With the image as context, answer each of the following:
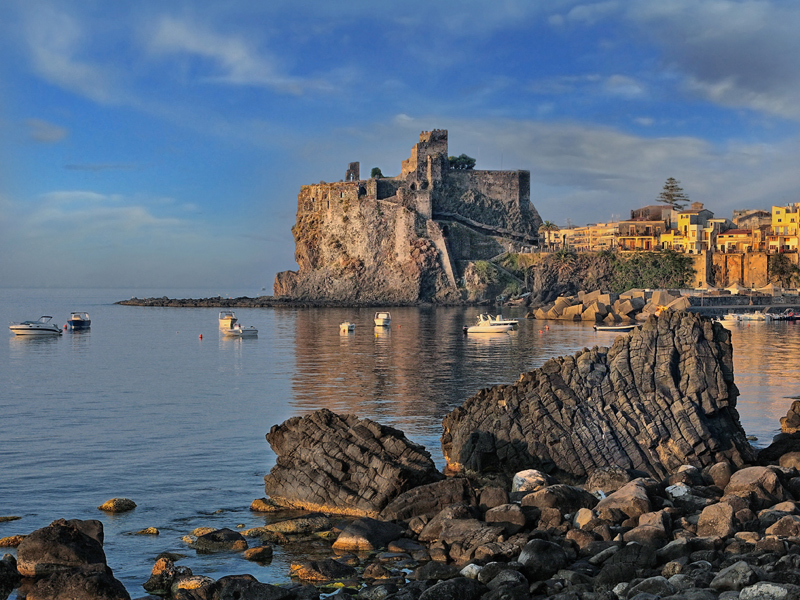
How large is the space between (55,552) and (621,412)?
12006mm

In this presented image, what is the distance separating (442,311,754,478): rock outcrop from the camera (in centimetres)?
1839

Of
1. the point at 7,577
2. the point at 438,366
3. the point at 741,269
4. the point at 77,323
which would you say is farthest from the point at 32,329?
the point at 741,269

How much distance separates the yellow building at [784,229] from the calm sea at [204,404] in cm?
5891

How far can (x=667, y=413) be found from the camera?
62.7 feet

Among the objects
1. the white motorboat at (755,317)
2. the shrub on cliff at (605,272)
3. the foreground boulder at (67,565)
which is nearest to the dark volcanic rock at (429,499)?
the foreground boulder at (67,565)

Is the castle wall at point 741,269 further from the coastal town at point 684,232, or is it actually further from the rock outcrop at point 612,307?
the rock outcrop at point 612,307

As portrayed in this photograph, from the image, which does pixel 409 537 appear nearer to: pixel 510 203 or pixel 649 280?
pixel 649 280

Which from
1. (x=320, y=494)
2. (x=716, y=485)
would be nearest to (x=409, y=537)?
(x=320, y=494)

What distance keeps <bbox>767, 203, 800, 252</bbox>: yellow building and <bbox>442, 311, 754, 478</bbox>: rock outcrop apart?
11243cm

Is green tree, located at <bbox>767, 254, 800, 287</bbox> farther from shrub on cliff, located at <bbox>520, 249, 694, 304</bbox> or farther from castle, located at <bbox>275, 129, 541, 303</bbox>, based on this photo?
castle, located at <bbox>275, 129, 541, 303</bbox>

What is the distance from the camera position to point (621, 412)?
19.1 meters

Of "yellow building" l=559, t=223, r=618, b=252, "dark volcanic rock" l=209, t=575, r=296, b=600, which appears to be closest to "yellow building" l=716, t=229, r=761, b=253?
"yellow building" l=559, t=223, r=618, b=252

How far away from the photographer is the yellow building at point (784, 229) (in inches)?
4827

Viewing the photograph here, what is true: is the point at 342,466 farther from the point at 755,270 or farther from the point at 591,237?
the point at 591,237
